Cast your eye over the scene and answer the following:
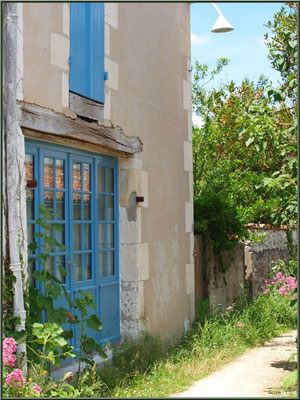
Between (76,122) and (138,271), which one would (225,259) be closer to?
(138,271)

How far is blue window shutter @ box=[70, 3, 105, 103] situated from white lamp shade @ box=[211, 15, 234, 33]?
4.44 ft

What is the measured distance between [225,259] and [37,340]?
6.04 metres

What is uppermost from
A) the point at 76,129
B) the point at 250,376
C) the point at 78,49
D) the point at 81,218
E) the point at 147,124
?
the point at 78,49

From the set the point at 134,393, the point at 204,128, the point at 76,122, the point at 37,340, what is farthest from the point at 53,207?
the point at 204,128

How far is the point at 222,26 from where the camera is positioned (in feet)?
23.7

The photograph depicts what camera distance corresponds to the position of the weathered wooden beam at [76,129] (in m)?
5.36

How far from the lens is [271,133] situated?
5992 millimetres

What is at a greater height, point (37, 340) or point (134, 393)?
point (37, 340)

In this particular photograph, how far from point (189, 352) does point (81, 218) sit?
7.45 feet

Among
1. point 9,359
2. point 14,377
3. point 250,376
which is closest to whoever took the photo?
point 14,377

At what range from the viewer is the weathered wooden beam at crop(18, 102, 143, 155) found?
536 centimetres

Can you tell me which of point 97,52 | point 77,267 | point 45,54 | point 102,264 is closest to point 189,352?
point 102,264

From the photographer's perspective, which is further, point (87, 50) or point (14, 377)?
point (87, 50)

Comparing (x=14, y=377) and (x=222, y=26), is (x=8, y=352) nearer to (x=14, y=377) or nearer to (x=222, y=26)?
(x=14, y=377)
